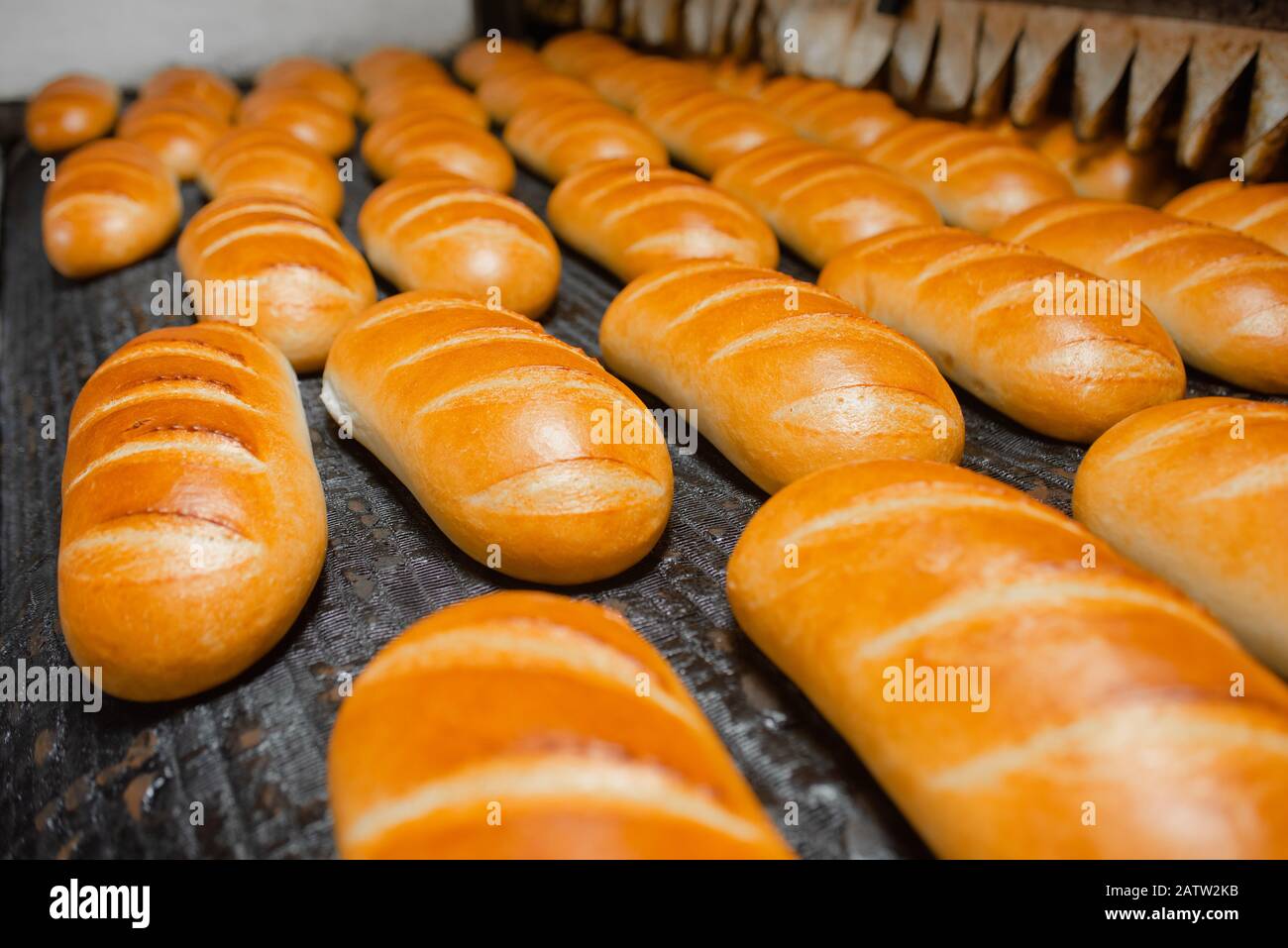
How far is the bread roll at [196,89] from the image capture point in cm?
398

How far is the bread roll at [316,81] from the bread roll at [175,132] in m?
0.52

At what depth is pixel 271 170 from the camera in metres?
2.87

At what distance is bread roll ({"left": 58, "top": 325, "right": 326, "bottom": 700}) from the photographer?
125cm

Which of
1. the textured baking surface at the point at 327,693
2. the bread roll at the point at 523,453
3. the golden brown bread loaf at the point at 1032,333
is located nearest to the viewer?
the textured baking surface at the point at 327,693

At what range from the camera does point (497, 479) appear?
1.43 meters

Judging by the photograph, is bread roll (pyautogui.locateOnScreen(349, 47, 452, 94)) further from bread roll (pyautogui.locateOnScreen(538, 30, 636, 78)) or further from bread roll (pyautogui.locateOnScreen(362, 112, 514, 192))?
bread roll (pyautogui.locateOnScreen(362, 112, 514, 192))

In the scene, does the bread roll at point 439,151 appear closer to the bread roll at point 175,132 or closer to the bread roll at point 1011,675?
the bread roll at point 175,132

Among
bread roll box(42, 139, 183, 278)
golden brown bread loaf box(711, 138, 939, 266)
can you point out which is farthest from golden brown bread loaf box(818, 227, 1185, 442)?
bread roll box(42, 139, 183, 278)

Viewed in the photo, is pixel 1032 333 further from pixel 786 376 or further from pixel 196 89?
pixel 196 89

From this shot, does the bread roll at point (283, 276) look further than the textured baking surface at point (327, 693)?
Yes

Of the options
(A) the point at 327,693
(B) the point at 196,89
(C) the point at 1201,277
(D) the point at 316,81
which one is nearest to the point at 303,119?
(D) the point at 316,81

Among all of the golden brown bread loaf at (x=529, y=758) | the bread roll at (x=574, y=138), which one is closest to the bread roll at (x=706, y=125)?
the bread roll at (x=574, y=138)

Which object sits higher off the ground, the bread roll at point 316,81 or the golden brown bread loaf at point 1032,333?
the bread roll at point 316,81
